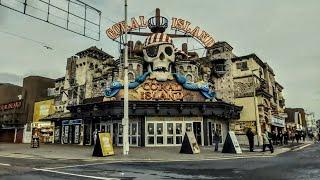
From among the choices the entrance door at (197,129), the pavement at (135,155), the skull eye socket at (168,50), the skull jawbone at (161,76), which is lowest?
Answer: the pavement at (135,155)

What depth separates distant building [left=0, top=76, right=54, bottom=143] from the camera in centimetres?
5503

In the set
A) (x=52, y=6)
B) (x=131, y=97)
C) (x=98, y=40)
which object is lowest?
(x=131, y=97)

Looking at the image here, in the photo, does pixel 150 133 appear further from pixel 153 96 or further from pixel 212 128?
pixel 212 128

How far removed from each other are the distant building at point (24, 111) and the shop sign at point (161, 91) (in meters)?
30.7

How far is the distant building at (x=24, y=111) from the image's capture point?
55.0m

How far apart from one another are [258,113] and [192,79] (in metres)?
10.0

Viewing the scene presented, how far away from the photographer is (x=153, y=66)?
4019cm

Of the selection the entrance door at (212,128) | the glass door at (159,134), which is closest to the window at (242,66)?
the entrance door at (212,128)

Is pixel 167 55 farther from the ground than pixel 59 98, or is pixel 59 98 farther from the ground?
pixel 167 55

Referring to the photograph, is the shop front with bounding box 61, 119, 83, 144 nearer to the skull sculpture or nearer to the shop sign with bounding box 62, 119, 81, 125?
the shop sign with bounding box 62, 119, 81, 125

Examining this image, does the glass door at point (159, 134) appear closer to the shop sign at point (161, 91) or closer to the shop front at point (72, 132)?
the shop sign at point (161, 91)

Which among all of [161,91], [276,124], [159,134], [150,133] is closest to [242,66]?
[276,124]

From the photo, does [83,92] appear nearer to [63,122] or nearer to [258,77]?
[63,122]

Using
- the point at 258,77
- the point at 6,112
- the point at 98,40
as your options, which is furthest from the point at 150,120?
the point at 6,112
